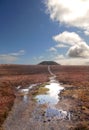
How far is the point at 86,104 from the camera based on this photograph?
122ft

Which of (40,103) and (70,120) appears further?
(40,103)

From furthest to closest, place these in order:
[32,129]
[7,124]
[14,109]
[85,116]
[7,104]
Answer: [7,104]
[14,109]
[85,116]
[7,124]
[32,129]

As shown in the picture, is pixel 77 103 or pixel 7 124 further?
pixel 77 103

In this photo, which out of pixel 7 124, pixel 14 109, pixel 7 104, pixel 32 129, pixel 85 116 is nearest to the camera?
pixel 32 129

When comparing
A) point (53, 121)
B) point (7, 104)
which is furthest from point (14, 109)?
point (53, 121)

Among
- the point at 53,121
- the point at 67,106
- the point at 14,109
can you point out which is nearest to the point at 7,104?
the point at 14,109

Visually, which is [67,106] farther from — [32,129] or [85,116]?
[32,129]

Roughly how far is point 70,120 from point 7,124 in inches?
266

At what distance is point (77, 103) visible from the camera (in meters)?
38.5

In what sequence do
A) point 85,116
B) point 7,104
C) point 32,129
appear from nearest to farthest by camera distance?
1. point 32,129
2. point 85,116
3. point 7,104

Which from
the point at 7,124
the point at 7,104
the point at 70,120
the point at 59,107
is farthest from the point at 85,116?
the point at 7,104

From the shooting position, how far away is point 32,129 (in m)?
24.9

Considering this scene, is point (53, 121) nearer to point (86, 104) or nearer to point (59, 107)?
point (59, 107)

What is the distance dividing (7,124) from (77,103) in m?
14.6
